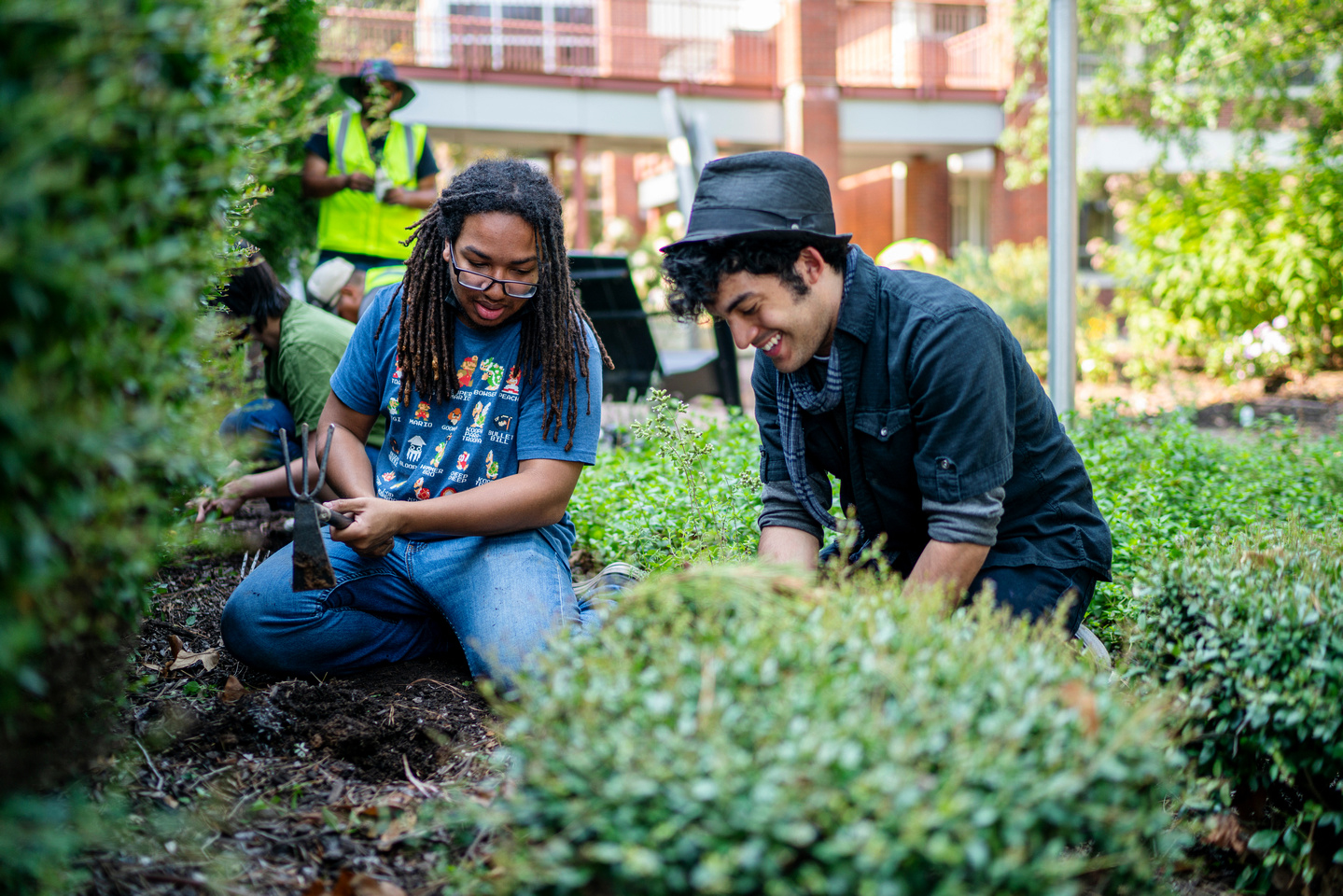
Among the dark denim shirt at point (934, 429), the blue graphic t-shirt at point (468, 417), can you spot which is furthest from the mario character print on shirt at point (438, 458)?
the dark denim shirt at point (934, 429)

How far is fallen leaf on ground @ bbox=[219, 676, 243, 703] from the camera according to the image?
2824 mm

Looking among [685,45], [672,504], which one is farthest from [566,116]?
[672,504]

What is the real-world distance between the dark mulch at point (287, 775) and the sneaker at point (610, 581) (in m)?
0.45

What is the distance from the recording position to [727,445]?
4.81m

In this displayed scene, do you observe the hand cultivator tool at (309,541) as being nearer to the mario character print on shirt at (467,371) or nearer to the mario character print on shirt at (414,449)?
the mario character print on shirt at (414,449)

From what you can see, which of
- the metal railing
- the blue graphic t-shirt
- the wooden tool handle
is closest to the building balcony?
the metal railing

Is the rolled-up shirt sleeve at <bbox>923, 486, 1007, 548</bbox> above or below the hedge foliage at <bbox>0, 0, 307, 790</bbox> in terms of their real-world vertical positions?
below

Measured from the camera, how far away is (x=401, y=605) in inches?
125

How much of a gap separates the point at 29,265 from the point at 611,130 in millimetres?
15917

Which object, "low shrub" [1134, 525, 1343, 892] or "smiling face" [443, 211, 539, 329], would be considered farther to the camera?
"smiling face" [443, 211, 539, 329]

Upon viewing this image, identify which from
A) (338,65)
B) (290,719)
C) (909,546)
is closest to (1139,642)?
(909,546)

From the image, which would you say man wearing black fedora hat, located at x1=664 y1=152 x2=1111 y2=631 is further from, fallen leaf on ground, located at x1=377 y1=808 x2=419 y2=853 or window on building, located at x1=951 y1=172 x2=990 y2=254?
window on building, located at x1=951 y1=172 x2=990 y2=254

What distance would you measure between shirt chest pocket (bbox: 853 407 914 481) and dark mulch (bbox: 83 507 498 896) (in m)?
1.24

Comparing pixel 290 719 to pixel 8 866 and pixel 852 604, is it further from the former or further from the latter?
pixel 852 604
